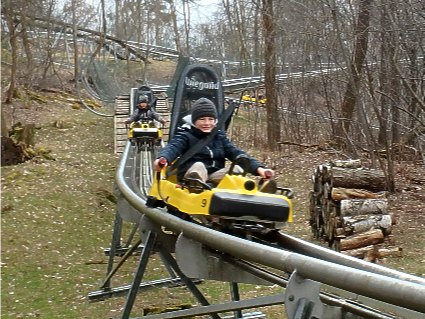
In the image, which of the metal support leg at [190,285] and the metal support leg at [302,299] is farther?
the metal support leg at [190,285]

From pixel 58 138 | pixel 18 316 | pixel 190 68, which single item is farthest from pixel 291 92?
pixel 18 316

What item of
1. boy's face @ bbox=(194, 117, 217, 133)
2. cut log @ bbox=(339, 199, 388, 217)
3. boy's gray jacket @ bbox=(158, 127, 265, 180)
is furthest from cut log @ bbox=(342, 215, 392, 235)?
boy's face @ bbox=(194, 117, 217, 133)

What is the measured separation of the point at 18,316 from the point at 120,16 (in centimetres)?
2976

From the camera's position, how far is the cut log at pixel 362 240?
28.2ft

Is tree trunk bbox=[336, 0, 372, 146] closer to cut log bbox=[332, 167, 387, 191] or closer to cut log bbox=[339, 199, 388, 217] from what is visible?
cut log bbox=[332, 167, 387, 191]

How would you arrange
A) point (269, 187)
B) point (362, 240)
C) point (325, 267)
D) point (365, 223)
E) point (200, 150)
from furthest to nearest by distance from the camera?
point (365, 223) < point (362, 240) < point (200, 150) < point (269, 187) < point (325, 267)

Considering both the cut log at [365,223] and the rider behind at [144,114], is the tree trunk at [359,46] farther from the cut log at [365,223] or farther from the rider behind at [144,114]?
the rider behind at [144,114]

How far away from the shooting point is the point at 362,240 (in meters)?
8.67

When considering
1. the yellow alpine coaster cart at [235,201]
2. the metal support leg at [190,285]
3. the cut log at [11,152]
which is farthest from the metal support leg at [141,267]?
the cut log at [11,152]

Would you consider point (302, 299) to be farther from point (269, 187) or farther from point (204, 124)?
point (204, 124)

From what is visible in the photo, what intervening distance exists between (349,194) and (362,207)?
382 millimetres

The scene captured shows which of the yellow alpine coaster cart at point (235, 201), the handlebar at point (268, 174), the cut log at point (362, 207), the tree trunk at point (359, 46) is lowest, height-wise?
the cut log at point (362, 207)

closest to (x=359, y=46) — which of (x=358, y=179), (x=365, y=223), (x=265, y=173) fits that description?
(x=358, y=179)

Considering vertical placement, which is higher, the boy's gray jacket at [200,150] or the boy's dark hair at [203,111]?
the boy's dark hair at [203,111]
